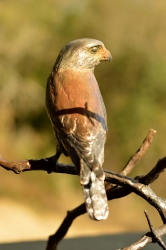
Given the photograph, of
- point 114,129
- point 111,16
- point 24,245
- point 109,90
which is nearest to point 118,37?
point 111,16

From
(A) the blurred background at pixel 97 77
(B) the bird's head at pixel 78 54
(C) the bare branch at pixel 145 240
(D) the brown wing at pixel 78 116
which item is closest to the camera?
(C) the bare branch at pixel 145 240

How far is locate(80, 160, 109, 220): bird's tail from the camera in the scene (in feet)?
2.89

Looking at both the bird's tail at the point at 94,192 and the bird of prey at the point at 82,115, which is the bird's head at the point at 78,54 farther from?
the bird's tail at the point at 94,192

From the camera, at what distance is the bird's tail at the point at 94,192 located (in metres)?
0.88

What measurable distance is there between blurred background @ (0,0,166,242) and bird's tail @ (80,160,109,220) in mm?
2641

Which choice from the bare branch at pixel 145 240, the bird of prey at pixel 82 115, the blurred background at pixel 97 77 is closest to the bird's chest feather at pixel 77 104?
the bird of prey at pixel 82 115

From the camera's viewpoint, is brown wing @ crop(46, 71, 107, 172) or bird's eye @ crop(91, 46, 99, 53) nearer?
brown wing @ crop(46, 71, 107, 172)

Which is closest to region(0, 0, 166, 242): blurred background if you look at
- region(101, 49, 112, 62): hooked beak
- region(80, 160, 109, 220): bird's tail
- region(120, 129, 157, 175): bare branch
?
region(120, 129, 157, 175): bare branch

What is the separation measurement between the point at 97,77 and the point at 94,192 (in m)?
3.03

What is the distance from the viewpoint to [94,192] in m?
0.90

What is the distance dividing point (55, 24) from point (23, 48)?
40cm

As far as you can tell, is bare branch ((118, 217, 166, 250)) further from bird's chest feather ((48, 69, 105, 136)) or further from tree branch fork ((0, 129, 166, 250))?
bird's chest feather ((48, 69, 105, 136))

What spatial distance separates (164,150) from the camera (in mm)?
3639

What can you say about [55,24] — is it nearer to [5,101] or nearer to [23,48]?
[23,48]
